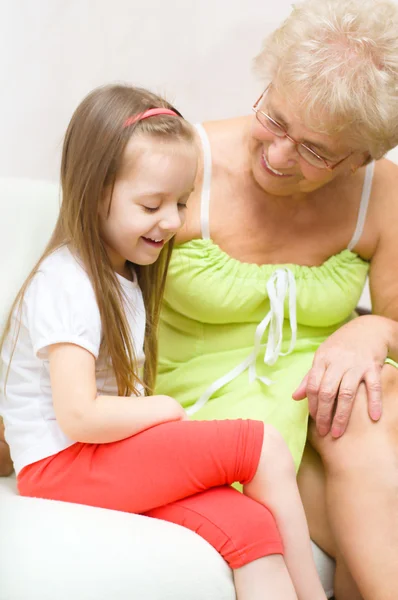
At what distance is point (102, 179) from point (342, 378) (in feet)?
1.74

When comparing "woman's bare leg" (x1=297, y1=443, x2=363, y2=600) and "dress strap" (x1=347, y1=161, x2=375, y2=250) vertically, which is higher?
"dress strap" (x1=347, y1=161, x2=375, y2=250)

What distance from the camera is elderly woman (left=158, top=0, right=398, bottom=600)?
1340mm

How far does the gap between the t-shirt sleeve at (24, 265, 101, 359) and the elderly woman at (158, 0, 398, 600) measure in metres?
0.37

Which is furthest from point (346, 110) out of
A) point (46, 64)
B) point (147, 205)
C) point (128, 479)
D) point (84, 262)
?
point (46, 64)

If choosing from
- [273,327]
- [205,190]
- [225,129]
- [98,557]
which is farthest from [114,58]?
[98,557]

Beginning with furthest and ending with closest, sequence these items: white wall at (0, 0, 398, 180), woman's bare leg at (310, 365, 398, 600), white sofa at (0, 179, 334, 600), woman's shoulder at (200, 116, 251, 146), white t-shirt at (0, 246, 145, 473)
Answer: white wall at (0, 0, 398, 180) < woman's shoulder at (200, 116, 251, 146) < woman's bare leg at (310, 365, 398, 600) < white t-shirt at (0, 246, 145, 473) < white sofa at (0, 179, 334, 600)

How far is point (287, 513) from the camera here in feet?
3.86

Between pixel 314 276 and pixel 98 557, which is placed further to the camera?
pixel 314 276

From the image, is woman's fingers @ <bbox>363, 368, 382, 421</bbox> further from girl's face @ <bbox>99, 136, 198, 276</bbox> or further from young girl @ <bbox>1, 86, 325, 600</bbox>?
girl's face @ <bbox>99, 136, 198, 276</bbox>

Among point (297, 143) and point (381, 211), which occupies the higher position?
point (297, 143)

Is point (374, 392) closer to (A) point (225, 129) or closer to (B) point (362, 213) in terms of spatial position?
(B) point (362, 213)

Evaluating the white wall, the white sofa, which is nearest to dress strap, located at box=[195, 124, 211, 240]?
the white wall

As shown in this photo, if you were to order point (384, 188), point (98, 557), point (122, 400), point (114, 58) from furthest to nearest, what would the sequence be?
point (114, 58) < point (384, 188) < point (122, 400) < point (98, 557)

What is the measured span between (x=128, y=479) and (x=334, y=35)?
814mm
